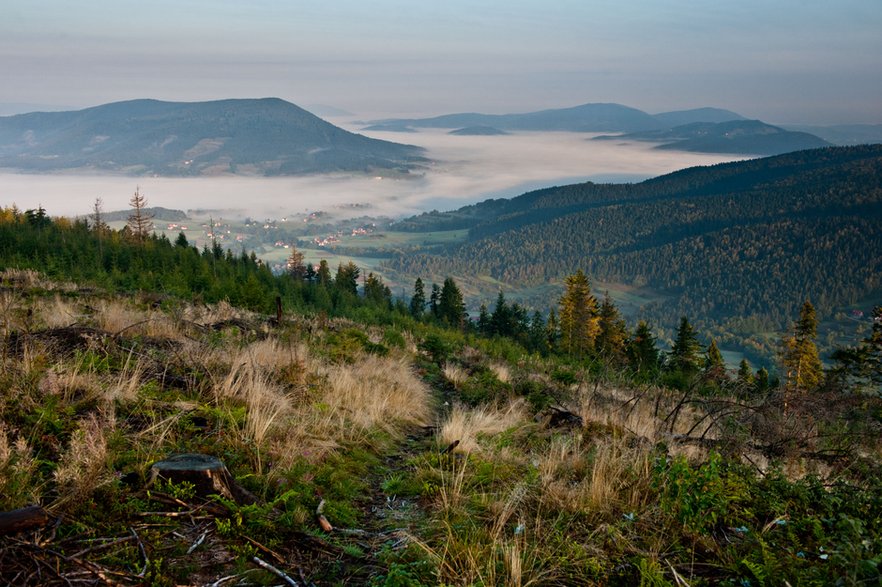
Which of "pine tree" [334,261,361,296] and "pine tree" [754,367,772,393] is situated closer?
"pine tree" [754,367,772,393]

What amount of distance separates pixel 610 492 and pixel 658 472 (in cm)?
39

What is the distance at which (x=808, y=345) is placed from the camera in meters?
37.7

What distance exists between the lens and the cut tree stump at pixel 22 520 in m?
2.60

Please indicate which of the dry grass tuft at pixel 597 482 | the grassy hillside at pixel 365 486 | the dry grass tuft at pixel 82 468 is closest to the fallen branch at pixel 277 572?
the grassy hillside at pixel 365 486

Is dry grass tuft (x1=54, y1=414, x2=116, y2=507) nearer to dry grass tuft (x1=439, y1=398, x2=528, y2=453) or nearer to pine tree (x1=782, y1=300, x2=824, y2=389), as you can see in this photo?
dry grass tuft (x1=439, y1=398, x2=528, y2=453)

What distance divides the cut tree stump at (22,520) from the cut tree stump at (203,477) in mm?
882

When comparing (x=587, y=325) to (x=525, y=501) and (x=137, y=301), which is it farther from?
(x=525, y=501)

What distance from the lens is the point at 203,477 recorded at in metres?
3.68

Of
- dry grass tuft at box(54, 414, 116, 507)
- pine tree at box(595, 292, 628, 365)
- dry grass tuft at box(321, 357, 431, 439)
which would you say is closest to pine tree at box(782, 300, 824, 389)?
pine tree at box(595, 292, 628, 365)

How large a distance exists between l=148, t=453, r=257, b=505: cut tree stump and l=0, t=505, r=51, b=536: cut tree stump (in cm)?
88

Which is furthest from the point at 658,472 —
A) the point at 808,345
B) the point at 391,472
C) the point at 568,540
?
the point at 808,345

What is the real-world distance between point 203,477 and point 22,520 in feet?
3.69

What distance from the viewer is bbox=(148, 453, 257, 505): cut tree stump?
145 inches

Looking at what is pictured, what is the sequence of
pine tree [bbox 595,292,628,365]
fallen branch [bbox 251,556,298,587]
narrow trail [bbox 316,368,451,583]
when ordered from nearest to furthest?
fallen branch [bbox 251,556,298,587] → narrow trail [bbox 316,368,451,583] → pine tree [bbox 595,292,628,365]
